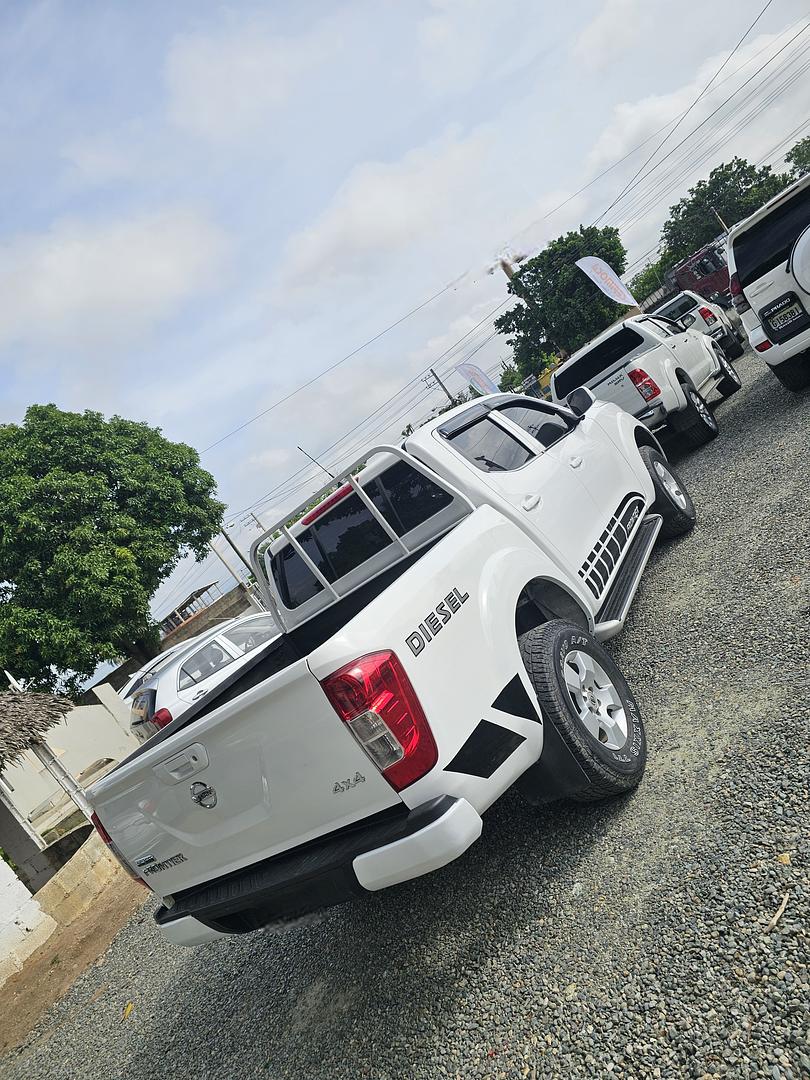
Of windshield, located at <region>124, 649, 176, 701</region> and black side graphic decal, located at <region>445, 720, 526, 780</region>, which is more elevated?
windshield, located at <region>124, 649, 176, 701</region>

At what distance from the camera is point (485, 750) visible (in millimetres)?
2617

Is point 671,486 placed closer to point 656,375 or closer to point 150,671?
point 656,375

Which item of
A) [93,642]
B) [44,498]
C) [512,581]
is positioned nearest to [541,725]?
[512,581]

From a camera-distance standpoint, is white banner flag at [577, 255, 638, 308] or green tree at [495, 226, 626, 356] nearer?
white banner flag at [577, 255, 638, 308]

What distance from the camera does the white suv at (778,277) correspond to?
6.38m

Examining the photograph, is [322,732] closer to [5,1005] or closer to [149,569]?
[5,1005]

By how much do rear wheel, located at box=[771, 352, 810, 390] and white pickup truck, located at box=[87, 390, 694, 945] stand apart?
14.1 feet

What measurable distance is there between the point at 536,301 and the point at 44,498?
1604 inches

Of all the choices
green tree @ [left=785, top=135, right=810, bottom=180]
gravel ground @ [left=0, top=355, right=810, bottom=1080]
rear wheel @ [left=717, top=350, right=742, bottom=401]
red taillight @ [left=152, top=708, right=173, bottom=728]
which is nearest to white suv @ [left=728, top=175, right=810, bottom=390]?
gravel ground @ [left=0, top=355, right=810, bottom=1080]

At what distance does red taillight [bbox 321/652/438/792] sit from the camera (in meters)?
2.33

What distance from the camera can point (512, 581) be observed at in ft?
10.7

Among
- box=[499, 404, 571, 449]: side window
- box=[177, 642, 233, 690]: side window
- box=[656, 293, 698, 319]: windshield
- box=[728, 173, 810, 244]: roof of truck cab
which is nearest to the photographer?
box=[499, 404, 571, 449]: side window

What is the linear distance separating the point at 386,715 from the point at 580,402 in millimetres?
3889

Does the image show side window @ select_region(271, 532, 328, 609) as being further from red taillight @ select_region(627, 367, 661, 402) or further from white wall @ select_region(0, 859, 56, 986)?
red taillight @ select_region(627, 367, 661, 402)
